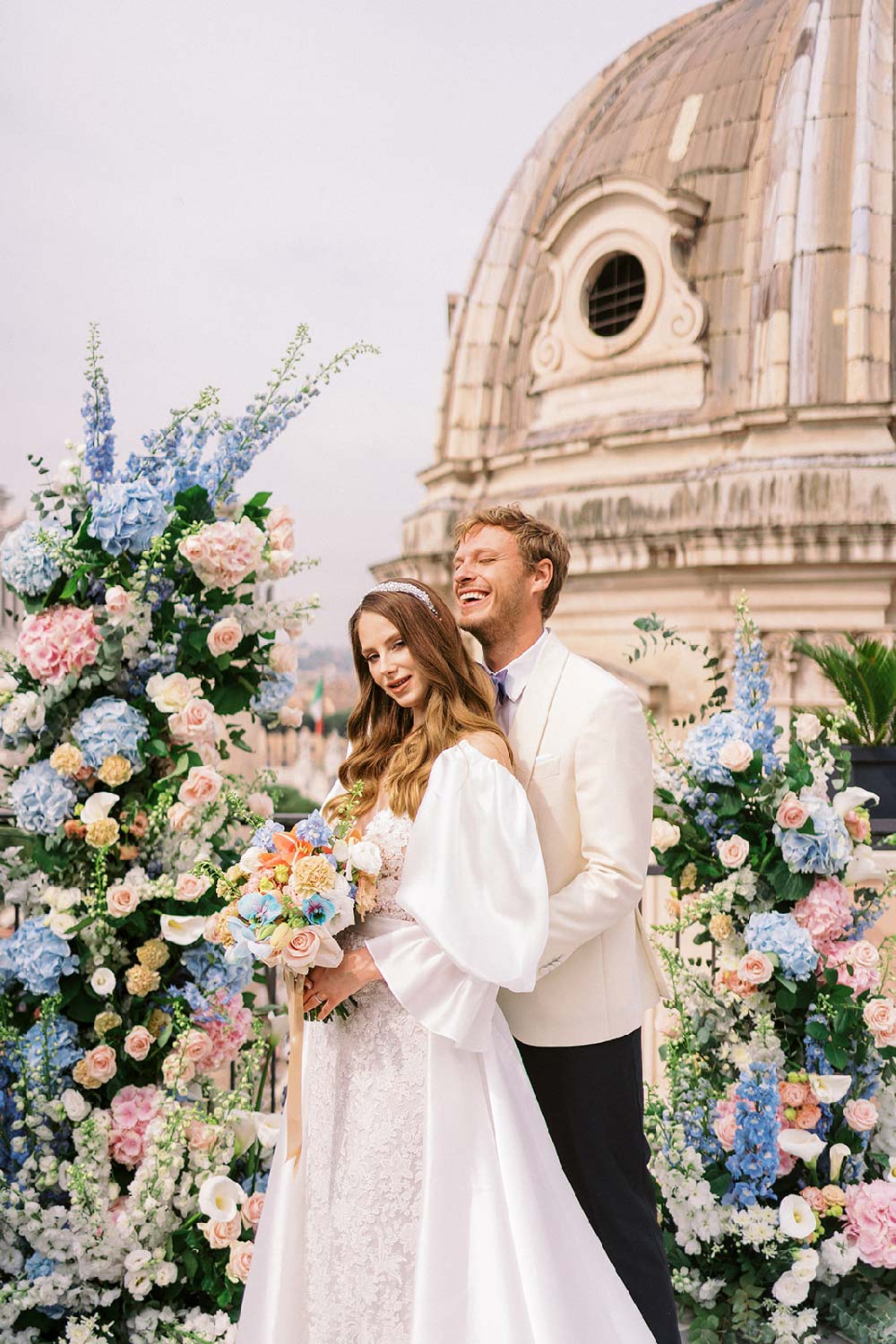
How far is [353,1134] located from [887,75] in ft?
42.7

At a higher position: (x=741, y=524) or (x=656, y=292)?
(x=656, y=292)

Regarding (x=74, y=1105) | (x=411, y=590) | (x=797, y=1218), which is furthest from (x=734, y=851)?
(x=74, y=1105)

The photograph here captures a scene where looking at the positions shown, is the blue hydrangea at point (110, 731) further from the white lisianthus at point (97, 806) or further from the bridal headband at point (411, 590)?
the bridal headband at point (411, 590)

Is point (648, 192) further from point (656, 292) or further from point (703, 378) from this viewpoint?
point (703, 378)

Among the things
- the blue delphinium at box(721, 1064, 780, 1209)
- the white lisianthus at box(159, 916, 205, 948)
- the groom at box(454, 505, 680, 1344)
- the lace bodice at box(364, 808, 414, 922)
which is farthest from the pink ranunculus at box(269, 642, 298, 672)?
the blue delphinium at box(721, 1064, 780, 1209)

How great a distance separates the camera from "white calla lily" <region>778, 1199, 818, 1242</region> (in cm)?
309

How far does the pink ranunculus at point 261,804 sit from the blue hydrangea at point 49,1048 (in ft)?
2.37

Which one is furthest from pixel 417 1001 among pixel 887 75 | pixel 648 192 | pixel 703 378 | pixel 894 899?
pixel 887 75

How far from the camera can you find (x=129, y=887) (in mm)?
2904

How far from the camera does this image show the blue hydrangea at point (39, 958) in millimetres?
2883

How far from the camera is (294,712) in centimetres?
321

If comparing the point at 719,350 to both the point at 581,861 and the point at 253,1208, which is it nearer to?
the point at 581,861

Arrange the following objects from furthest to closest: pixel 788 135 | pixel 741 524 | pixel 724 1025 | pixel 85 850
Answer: pixel 788 135 → pixel 741 524 → pixel 724 1025 → pixel 85 850

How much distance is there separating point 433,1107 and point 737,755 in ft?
4.93
